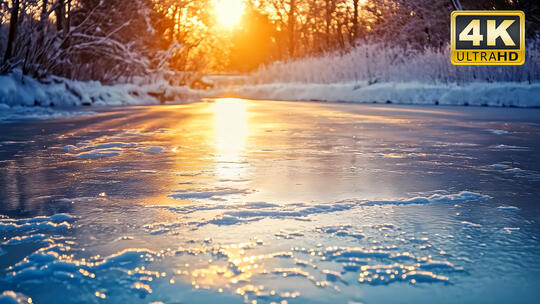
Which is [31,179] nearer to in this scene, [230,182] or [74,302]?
[230,182]

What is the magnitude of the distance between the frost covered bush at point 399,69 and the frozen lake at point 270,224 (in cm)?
587

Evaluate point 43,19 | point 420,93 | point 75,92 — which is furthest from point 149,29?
point 420,93

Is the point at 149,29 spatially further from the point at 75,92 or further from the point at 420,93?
the point at 420,93

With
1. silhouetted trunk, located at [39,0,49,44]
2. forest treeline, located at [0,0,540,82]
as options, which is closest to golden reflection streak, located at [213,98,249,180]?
silhouetted trunk, located at [39,0,49,44]

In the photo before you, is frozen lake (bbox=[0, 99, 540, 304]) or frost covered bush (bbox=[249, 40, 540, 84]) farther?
frost covered bush (bbox=[249, 40, 540, 84])

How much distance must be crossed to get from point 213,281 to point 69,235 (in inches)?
23.4

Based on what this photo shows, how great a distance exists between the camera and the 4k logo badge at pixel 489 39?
9188 millimetres

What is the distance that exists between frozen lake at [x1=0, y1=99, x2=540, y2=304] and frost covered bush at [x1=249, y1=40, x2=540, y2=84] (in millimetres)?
5868

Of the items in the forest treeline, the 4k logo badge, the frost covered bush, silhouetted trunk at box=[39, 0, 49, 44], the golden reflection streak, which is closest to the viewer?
the golden reflection streak

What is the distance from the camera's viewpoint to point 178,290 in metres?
1.16

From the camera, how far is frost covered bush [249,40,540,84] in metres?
8.83

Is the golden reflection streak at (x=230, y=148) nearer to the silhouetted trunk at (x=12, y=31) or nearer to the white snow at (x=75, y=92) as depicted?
the white snow at (x=75, y=92)

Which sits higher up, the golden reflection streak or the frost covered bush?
the frost covered bush

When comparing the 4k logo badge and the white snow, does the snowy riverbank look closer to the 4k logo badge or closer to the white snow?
the 4k logo badge
